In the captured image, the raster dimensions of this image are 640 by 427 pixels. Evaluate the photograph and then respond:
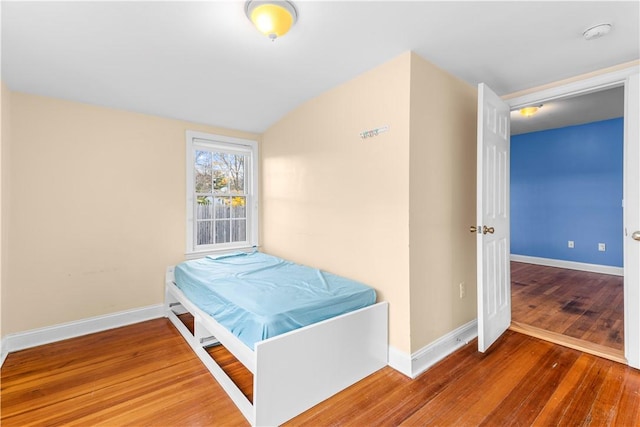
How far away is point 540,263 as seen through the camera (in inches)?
201

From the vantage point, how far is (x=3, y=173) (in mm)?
2213

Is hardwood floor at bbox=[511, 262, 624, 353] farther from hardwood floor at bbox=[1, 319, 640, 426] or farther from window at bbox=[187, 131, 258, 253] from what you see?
window at bbox=[187, 131, 258, 253]

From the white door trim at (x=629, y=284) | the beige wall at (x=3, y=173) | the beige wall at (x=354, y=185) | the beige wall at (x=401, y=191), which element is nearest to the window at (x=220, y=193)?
the beige wall at (x=354, y=185)

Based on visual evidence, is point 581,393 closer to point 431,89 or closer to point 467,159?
point 467,159

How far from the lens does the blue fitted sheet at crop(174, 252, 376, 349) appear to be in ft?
5.50

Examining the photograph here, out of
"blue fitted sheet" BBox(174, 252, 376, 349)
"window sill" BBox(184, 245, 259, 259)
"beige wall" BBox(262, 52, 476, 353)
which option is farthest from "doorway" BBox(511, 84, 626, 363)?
"window sill" BBox(184, 245, 259, 259)

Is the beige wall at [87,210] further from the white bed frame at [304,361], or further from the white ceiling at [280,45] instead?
the white bed frame at [304,361]

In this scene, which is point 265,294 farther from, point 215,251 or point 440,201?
point 215,251

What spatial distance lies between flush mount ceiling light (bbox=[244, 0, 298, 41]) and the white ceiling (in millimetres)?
71

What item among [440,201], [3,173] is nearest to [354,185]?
[440,201]

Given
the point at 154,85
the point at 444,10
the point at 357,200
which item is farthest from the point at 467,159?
the point at 154,85

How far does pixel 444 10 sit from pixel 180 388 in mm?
2788

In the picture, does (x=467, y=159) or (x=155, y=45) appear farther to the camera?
(x=467, y=159)

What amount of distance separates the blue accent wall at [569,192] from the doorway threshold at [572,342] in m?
3.04
